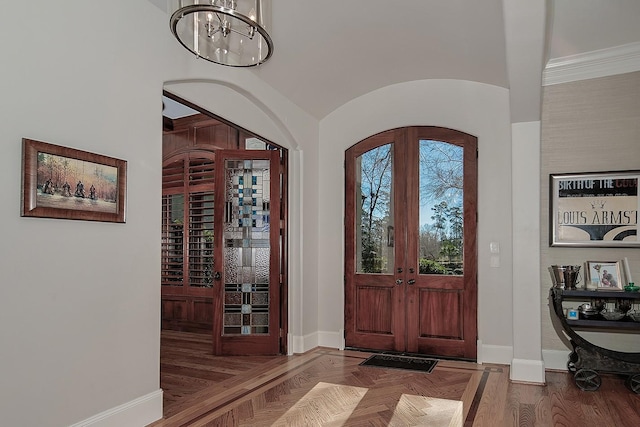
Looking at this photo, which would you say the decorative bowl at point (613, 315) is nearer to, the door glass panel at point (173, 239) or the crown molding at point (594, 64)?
the crown molding at point (594, 64)

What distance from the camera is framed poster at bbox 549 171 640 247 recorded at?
4695mm

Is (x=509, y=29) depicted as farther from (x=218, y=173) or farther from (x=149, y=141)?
(x=218, y=173)

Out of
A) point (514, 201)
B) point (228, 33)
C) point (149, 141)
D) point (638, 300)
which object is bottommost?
point (638, 300)

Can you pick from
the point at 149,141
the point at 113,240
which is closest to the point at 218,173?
the point at 149,141

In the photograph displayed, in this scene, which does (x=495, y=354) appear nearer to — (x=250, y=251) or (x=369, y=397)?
(x=369, y=397)

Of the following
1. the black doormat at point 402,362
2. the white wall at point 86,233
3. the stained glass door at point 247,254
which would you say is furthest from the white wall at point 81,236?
the black doormat at point 402,362

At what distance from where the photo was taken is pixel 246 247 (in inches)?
229

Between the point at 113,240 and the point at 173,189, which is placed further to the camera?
the point at 173,189

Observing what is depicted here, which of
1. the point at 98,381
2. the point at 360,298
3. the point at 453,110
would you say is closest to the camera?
the point at 98,381

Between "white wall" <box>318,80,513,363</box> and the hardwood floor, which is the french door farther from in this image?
the hardwood floor

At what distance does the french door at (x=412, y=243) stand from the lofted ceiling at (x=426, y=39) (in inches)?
33.8

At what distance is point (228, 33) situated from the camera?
2.43m

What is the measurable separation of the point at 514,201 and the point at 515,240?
0.38m

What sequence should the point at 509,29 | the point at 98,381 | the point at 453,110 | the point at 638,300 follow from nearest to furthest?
the point at 98,381, the point at 509,29, the point at 638,300, the point at 453,110
